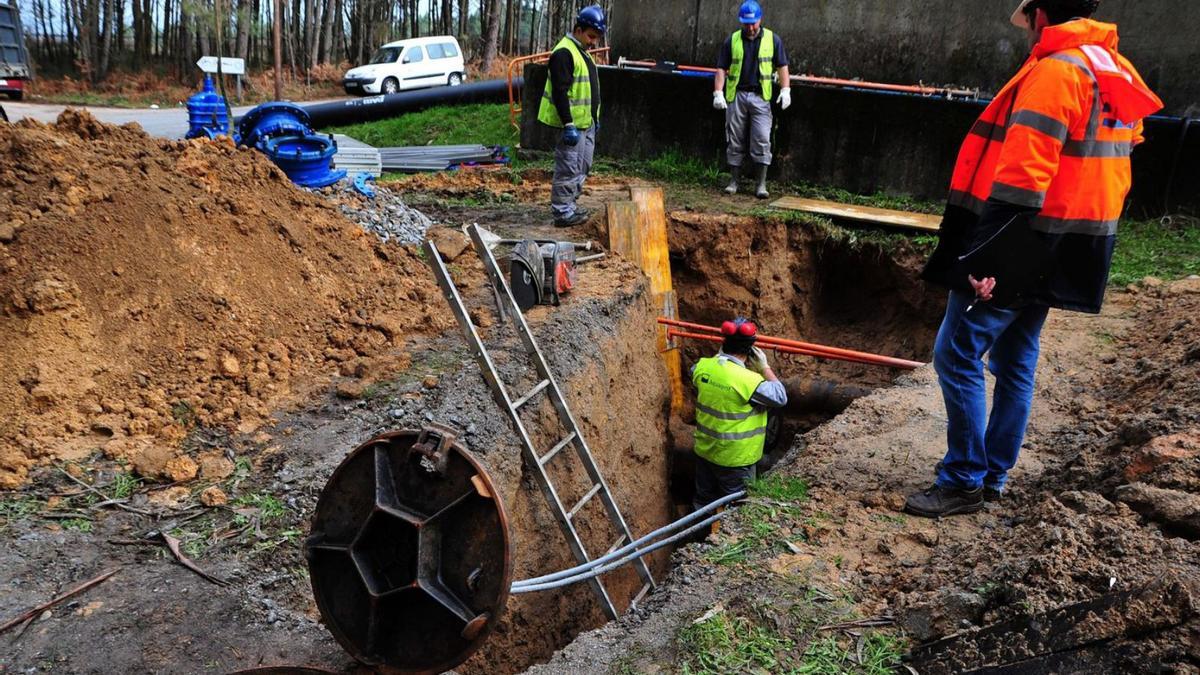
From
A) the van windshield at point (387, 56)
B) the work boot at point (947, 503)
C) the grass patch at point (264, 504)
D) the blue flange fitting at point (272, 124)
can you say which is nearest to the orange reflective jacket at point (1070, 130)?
the work boot at point (947, 503)

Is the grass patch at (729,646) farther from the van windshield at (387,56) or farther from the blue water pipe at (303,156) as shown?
the van windshield at (387,56)

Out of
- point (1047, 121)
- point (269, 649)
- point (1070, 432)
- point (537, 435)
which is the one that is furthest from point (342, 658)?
point (1070, 432)

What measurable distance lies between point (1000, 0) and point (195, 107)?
9.06 meters

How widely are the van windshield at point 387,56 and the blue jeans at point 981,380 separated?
73.8 ft

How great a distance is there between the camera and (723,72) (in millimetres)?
9336

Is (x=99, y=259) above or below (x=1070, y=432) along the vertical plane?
above

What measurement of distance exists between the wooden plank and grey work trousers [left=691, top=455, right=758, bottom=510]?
3364 millimetres

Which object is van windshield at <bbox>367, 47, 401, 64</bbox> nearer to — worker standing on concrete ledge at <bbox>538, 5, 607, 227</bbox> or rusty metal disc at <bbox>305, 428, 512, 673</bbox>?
worker standing on concrete ledge at <bbox>538, 5, 607, 227</bbox>

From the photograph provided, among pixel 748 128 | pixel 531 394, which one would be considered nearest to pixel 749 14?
pixel 748 128

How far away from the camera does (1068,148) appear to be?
10.5 ft

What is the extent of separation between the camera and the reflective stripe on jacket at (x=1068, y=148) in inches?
122

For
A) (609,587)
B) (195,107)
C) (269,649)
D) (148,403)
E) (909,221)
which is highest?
(195,107)

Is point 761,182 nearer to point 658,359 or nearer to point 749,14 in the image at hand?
point 749,14

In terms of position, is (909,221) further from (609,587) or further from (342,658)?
(342,658)
